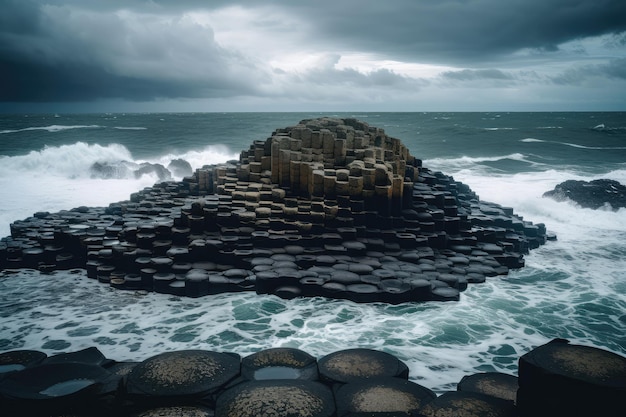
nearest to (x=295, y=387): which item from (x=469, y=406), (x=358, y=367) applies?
(x=358, y=367)

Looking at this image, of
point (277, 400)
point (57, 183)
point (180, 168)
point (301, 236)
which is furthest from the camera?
point (180, 168)

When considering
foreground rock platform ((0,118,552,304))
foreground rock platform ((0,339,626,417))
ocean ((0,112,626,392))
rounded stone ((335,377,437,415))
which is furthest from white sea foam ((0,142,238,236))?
rounded stone ((335,377,437,415))

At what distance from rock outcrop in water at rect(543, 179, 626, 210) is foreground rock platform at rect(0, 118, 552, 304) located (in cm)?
595

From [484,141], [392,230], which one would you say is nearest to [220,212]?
[392,230]

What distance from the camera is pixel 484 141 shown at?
49.9 m

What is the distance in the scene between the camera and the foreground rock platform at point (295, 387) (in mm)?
3732

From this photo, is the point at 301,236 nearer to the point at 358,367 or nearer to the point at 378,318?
the point at 378,318

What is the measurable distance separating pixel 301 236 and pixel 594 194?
14.1 meters

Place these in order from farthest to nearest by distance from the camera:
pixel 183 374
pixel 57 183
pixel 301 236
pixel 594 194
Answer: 1. pixel 57 183
2. pixel 594 194
3. pixel 301 236
4. pixel 183 374

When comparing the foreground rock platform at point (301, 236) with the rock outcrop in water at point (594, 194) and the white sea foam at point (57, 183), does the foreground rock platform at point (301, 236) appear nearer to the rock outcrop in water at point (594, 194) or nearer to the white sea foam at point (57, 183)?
the white sea foam at point (57, 183)

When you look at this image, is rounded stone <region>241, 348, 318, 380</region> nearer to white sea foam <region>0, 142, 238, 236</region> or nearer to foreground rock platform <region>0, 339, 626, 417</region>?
foreground rock platform <region>0, 339, 626, 417</region>

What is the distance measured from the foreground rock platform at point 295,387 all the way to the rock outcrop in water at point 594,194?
15.9 meters

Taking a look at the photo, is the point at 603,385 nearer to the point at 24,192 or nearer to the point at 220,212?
the point at 220,212

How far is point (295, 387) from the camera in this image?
175 inches
